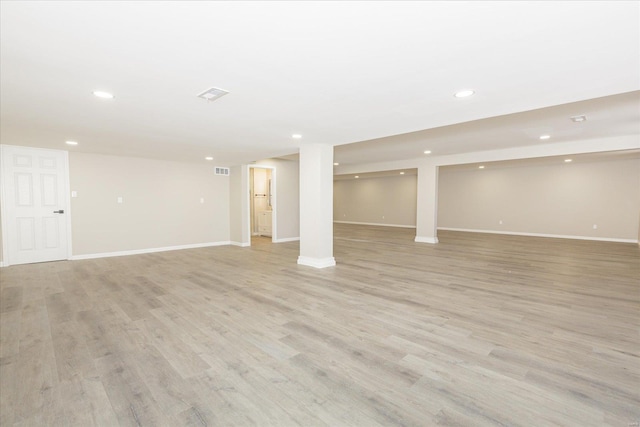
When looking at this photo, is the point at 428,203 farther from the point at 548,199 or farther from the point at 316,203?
the point at 316,203

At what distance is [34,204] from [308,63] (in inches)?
259

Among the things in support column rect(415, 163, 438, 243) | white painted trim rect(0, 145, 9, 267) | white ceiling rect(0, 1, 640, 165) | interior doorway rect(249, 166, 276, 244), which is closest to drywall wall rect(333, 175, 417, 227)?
support column rect(415, 163, 438, 243)

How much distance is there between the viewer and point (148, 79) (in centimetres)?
242

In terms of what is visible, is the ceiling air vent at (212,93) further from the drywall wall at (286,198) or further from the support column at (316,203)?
the drywall wall at (286,198)

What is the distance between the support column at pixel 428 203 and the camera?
8.26 m

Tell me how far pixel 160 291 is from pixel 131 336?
1392mm

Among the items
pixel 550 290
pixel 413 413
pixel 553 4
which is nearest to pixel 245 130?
pixel 553 4

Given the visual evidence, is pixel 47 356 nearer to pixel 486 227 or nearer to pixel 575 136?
pixel 575 136

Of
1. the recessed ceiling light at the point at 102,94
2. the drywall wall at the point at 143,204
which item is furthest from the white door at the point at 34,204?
the recessed ceiling light at the point at 102,94

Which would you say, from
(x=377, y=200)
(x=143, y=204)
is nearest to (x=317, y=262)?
(x=143, y=204)

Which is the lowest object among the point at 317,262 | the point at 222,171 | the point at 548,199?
the point at 317,262

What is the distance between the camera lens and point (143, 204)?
22.4 feet

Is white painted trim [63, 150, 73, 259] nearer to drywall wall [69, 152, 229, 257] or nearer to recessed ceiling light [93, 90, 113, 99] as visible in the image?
drywall wall [69, 152, 229, 257]

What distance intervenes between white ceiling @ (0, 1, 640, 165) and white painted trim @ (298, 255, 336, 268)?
245 centimetres
